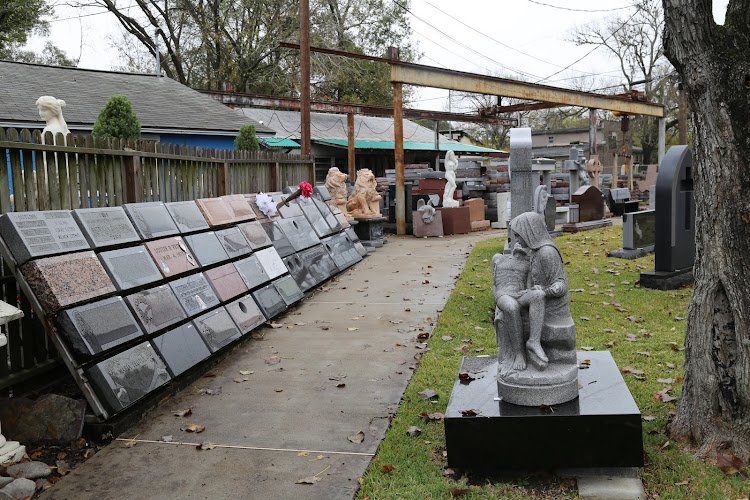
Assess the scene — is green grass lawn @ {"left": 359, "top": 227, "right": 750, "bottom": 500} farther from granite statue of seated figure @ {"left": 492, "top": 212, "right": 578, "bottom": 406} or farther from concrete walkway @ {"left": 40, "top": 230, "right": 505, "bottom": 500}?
granite statue of seated figure @ {"left": 492, "top": 212, "right": 578, "bottom": 406}

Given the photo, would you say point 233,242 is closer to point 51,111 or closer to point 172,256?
point 172,256

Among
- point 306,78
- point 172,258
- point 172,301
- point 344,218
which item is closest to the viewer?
point 172,301

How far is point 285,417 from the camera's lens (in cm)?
509

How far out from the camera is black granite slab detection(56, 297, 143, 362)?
4758 millimetres

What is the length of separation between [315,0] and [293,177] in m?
24.0

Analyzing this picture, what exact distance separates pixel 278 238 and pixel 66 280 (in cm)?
516

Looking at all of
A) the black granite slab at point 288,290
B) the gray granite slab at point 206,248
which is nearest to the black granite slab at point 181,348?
the gray granite slab at point 206,248

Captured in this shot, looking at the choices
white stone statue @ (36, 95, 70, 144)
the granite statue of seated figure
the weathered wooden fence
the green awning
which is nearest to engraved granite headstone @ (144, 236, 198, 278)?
the weathered wooden fence

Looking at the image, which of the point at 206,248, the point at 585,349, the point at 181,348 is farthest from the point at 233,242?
the point at 585,349

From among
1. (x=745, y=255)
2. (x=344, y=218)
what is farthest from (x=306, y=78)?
(x=745, y=255)

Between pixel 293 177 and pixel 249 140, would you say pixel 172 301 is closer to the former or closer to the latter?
pixel 293 177

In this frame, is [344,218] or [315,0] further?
[315,0]

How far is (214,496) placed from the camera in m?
3.85

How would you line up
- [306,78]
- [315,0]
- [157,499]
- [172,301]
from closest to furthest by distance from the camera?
[157,499] < [172,301] < [306,78] < [315,0]
